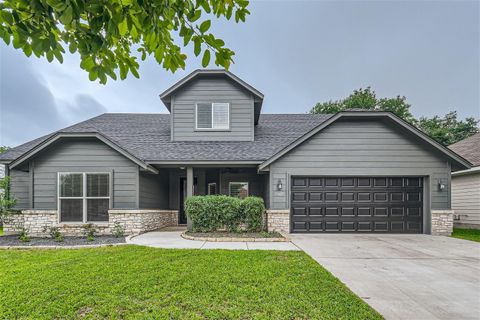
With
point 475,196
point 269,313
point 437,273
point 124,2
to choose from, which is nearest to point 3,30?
point 124,2

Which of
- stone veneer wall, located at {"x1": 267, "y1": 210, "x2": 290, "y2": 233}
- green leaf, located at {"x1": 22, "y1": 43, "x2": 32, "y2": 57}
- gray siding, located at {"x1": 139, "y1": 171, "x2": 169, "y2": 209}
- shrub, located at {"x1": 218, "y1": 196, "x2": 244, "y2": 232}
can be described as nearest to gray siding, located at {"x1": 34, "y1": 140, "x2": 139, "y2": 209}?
gray siding, located at {"x1": 139, "y1": 171, "x2": 169, "y2": 209}

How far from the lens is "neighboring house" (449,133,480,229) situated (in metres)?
12.1

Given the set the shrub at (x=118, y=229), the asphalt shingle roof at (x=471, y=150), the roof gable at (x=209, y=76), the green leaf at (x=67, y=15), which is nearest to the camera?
the green leaf at (x=67, y=15)

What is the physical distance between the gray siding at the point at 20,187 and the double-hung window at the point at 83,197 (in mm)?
2406

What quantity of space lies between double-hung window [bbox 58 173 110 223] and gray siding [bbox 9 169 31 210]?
241 cm

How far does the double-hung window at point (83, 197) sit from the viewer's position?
9.63 metres

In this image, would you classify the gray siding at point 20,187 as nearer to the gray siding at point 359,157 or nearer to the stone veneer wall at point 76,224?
the stone veneer wall at point 76,224

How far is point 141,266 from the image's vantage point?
525 centimetres

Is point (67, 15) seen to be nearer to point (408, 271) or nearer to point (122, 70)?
point (122, 70)

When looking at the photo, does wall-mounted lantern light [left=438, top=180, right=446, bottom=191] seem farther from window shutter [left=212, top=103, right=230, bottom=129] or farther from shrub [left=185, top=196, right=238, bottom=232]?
window shutter [left=212, top=103, right=230, bottom=129]

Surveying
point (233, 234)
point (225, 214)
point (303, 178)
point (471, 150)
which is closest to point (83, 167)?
point (225, 214)

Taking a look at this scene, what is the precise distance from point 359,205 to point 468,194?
6.80 metres

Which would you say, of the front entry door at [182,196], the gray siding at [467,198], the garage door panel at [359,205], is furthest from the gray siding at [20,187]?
the gray siding at [467,198]

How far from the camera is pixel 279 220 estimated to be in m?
9.80
